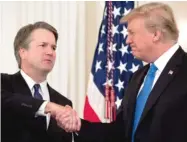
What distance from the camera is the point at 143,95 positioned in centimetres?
214

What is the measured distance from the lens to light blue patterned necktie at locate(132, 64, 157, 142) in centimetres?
211

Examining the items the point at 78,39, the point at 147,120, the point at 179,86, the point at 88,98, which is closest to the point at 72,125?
the point at 147,120

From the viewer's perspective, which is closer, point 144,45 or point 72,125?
point 144,45

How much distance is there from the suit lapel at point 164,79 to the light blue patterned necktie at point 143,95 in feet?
0.28

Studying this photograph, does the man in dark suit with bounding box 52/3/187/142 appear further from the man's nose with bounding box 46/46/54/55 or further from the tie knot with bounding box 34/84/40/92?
the man's nose with bounding box 46/46/54/55

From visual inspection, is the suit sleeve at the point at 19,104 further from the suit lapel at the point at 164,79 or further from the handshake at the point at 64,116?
the suit lapel at the point at 164,79

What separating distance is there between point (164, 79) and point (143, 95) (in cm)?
18

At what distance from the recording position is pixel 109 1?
3518 millimetres

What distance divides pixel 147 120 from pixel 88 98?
1.48m

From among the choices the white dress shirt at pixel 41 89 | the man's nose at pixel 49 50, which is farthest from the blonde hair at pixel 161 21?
the white dress shirt at pixel 41 89

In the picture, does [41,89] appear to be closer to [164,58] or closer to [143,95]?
[143,95]

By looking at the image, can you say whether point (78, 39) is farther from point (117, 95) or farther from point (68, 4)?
point (117, 95)

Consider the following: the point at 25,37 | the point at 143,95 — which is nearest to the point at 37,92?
the point at 25,37

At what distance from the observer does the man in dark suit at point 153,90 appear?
1.92 meters
